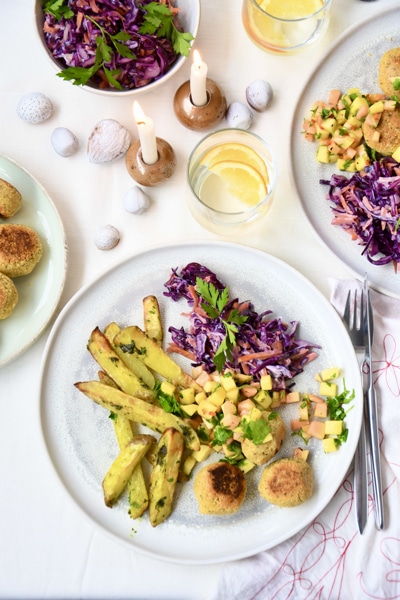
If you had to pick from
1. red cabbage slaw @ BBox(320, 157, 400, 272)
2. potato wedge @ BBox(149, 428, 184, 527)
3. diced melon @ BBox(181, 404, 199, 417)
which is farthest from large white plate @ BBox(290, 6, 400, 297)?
potato wedge @ BBox(149, 428, 184, 527)

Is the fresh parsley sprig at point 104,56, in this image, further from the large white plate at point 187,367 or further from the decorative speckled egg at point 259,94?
the large white plate at point 187,367

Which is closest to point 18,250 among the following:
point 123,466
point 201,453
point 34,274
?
point 34,274

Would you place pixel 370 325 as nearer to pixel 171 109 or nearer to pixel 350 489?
pixel 350 489

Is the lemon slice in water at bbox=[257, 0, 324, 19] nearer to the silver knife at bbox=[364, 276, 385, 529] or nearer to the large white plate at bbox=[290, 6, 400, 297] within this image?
the large white plate at bbox=[290, 6, 400, 297]

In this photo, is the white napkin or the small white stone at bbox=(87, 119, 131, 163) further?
the small white stone at bbox=(87, 119, 131, 163)

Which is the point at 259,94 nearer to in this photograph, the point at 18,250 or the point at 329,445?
the point at 18,250

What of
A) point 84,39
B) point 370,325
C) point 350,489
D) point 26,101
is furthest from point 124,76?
point 350,489
